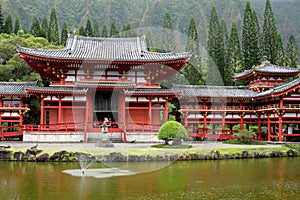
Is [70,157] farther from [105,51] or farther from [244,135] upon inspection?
[105,51]

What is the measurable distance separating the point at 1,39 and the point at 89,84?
77.7 ft

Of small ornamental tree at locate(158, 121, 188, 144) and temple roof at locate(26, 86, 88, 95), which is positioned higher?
temple roof at locate(26, 86, 88, 95)

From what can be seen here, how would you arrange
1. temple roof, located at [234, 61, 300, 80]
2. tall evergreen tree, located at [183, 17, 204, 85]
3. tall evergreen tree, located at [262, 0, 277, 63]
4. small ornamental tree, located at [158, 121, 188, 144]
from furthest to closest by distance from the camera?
tall evergreen tree, located at [262, 0, 277, 63], tall evergreen tree, located at [183, 17, 204, 85], temple roof, located at [234, 61, 300, 80], small ornamental tree, located at [158, 121, 188, 144]

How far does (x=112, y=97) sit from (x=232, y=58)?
30.7 m

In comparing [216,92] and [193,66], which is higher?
[193,66]

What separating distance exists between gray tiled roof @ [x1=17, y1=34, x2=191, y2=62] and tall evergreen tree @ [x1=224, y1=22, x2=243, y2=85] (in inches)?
885

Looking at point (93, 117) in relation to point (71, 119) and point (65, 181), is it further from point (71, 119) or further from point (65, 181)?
point (65, 181)

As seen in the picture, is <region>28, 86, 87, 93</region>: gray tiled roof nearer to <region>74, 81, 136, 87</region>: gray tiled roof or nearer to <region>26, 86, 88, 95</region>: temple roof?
<region>26, 86, 88, 95</region>: temple roof

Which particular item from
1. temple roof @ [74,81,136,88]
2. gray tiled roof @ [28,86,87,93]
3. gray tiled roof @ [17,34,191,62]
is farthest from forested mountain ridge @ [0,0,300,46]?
gray tiled roof @ [28,86,87,93]

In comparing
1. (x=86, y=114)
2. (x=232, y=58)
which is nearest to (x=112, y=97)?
(x=86, y=114)

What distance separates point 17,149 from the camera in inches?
765

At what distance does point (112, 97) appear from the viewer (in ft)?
97.6

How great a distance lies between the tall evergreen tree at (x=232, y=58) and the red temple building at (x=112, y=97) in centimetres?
1885

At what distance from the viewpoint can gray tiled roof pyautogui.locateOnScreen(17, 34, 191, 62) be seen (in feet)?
91.6
